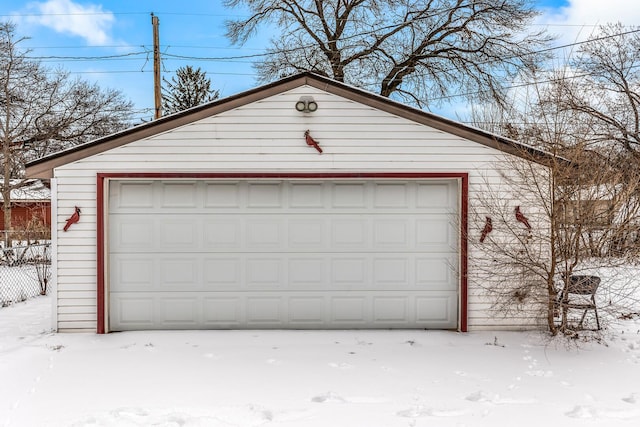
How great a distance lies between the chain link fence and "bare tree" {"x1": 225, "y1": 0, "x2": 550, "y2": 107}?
10.9 metres

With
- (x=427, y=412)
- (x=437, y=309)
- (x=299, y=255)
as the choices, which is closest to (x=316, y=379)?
(x=427, y=412)

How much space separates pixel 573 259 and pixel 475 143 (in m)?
2.03

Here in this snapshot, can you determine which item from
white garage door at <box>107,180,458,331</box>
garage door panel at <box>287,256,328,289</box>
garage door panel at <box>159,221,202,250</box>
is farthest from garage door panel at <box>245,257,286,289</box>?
garage door panel at <box>159,221,202,250</box>

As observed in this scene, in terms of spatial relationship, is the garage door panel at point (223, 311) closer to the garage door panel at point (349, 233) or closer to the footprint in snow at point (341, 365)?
the garage door panel at point (349, 233)

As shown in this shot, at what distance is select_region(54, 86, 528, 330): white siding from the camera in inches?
252

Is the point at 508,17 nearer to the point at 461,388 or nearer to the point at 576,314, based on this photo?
the point at 576,314

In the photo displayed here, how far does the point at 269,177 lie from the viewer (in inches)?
256

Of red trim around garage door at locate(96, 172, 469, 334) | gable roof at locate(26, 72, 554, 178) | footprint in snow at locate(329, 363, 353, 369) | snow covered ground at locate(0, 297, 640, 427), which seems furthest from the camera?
red trim around garage door at locate(96, 172, 469, 334)

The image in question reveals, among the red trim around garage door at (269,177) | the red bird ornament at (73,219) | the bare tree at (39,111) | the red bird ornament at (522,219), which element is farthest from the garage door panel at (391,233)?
the bare tree at (39,111)

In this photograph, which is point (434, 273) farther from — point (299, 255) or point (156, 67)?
point (156, 67)

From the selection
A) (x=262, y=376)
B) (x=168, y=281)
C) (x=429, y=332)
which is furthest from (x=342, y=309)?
(x=168, y=281)

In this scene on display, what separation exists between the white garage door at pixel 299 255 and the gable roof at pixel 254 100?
31.4 inches

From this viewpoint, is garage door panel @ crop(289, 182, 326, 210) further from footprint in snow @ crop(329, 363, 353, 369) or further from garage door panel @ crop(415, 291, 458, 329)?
footprint in snow @ crop(329, 363, 353, 369)

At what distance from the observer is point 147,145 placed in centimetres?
641
